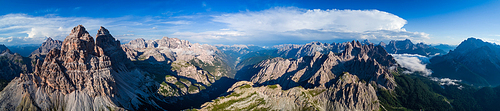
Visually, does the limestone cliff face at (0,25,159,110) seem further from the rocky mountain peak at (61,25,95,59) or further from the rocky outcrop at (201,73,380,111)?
the rocky outcrop at (201,73,380,111)

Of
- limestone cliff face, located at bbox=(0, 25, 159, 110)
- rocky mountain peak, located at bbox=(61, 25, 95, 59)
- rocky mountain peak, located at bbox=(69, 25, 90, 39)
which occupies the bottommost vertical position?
limestone cliff face, located at bbox=(0, 25, 159, 110)

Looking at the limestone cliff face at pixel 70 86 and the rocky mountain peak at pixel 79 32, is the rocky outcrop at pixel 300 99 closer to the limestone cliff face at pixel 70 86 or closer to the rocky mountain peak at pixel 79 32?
the limestone cliff face at pixel 70 86

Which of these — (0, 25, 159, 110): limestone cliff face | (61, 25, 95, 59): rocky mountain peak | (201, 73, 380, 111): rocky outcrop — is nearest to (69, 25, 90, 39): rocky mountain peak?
(61, 25, 95, 59): rocky mountain peak

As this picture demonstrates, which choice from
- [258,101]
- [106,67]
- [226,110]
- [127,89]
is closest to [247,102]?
[258,101]

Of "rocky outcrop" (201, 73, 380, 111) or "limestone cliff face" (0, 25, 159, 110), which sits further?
"rocky outcrop" (201, 73, 380, 111)

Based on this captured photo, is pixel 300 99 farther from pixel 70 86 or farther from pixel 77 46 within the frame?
pixel 77 46

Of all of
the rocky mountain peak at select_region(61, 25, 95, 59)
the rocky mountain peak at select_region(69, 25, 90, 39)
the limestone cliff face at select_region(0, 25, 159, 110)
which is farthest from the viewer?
the rocky mountain peak at select_region(69, 25, 90, 39)

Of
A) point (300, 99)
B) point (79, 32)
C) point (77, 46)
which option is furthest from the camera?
point (79, 32)

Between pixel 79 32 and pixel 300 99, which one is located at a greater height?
pixel 79 32

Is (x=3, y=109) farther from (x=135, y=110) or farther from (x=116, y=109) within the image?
(x=135, y=110)

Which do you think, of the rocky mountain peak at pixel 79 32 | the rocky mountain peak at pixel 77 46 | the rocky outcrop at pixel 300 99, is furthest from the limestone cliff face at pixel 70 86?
the rocky outcrop at pixel 300 99

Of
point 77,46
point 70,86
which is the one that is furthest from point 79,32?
point 70,86
